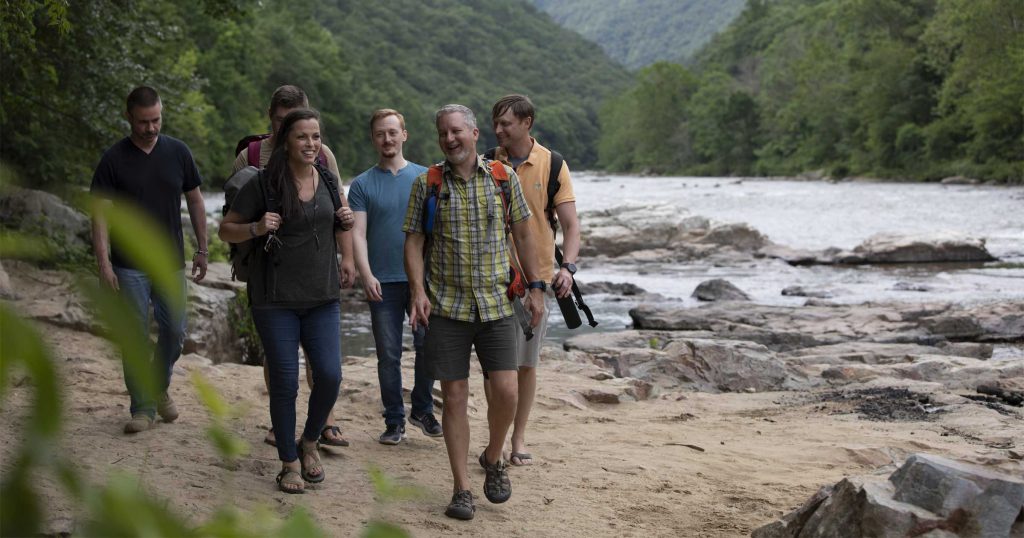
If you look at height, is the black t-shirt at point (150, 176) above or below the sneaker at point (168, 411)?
above

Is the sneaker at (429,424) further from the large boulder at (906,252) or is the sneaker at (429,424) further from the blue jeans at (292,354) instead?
the large boulder at (906,252)

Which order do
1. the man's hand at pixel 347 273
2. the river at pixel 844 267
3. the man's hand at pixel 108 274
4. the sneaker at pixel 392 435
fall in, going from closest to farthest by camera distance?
the man's hand at pixel 108 274 → the man's hand at pixel 347 273 → the sneaker at pixel 392 435 → the river at pixel 844 267

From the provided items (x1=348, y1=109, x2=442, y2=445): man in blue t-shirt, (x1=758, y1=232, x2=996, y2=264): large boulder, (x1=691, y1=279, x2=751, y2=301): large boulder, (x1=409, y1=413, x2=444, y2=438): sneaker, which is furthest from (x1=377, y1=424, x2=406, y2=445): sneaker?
(x1=758, y1=232, x2=996, y2=264): large boulder

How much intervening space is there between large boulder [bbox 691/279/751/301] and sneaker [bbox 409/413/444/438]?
12608 mm

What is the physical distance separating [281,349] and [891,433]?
4.21 m

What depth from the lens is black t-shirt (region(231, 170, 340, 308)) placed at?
5055mm

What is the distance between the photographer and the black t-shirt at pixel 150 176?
18.7ft

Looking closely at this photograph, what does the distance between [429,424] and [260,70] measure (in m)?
56.5

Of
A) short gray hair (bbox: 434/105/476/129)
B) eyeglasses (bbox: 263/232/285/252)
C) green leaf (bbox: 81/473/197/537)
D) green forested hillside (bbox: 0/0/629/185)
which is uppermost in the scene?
green forested hillside (bbox: 0/0/629/185)

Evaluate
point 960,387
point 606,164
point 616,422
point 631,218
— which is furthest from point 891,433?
point 606,164

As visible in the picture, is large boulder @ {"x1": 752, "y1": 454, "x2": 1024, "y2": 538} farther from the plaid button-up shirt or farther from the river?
the river

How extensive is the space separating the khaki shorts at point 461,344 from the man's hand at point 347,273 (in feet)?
2.25

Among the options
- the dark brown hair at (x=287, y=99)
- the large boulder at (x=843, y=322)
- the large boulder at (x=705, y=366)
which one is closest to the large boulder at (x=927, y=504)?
the dark brown hair at (x=287, y=99)

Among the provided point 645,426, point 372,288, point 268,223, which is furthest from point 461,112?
point 645,426
